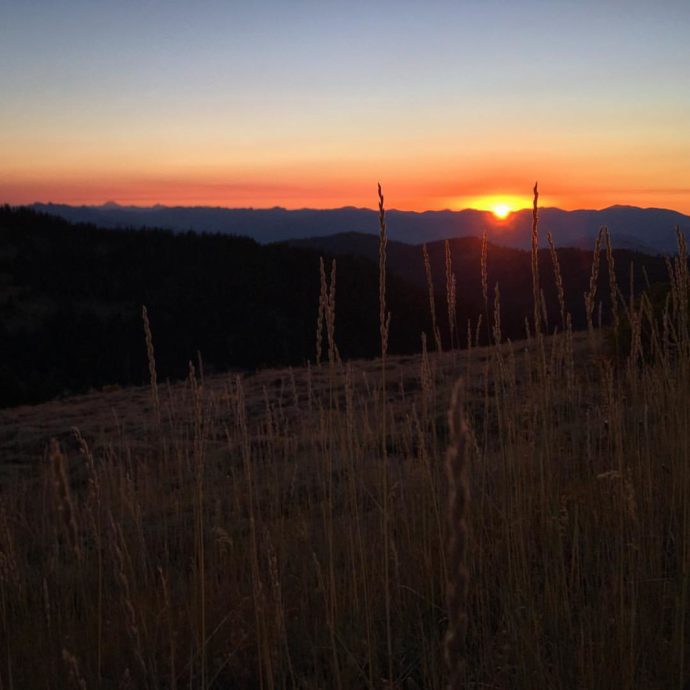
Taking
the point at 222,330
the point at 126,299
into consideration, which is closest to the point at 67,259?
the point at 126,299

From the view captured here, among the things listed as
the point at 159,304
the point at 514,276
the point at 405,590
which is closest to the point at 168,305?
the point at 159,304

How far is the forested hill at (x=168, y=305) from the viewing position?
2988 centimetres

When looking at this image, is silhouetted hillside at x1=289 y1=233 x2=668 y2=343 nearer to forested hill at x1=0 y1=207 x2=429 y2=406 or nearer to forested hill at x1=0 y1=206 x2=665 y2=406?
forested hill at x1=0 y1=206 x2=665 y2=406

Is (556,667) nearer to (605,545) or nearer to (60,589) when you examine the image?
(605,545)

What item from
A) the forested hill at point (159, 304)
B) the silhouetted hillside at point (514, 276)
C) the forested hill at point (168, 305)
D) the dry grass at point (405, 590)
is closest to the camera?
the dry grass at point (405, 590)

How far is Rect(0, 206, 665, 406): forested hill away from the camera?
29875 millimetres

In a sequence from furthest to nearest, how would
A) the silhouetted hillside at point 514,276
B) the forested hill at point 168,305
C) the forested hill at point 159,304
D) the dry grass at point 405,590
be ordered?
the silhouetted hillside at point 514,276
the forested hill at point 159,304
the forested hill at point 168,305
the dry grass at point 405,590

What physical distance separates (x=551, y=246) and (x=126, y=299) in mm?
36578

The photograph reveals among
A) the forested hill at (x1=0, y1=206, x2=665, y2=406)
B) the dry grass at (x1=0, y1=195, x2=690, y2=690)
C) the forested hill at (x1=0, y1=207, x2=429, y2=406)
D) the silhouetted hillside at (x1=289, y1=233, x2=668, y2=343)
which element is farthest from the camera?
the silhouetted hillside at (x1=289, y1=233, x2=668, y2=343)

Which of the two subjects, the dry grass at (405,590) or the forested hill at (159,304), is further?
the forested hill at (159,304)

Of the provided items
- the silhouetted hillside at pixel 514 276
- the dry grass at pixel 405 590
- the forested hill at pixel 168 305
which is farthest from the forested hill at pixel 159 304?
the dry grass at pixel 405 590

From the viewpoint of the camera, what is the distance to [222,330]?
34.8 m

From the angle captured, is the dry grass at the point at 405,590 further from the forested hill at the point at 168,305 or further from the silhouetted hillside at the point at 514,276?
the forested hill at the point at 168,305

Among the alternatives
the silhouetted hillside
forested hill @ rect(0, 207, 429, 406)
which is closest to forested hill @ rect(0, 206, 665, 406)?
forested hill @ rect(0, 207, 429, 406)
